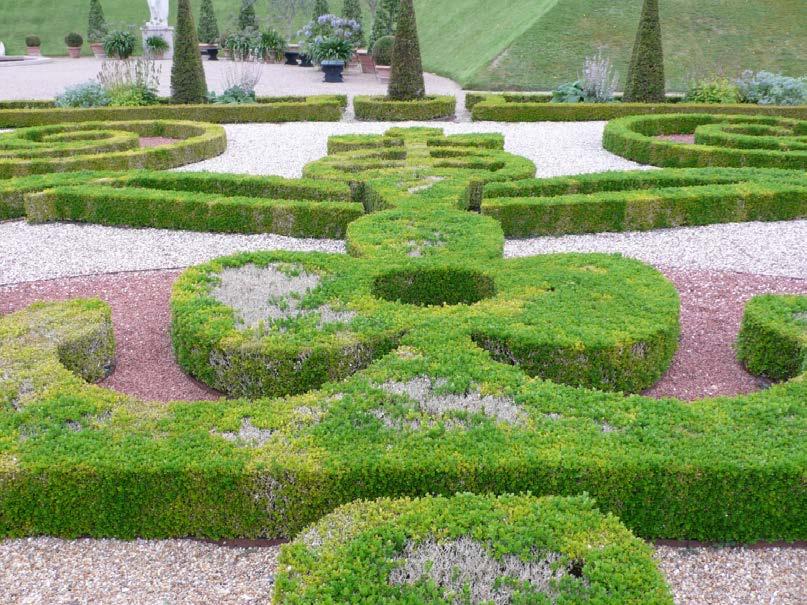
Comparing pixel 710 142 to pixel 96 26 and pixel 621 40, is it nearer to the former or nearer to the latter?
pixel 621 40

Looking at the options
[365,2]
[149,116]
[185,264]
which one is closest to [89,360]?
[185,264]

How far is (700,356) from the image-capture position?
24.3 feet

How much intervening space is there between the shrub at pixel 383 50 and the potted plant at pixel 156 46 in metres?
11.5

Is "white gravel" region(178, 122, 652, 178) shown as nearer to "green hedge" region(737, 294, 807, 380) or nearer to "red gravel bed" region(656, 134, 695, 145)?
"red gravel bed" region(656, 134, 695, 145)

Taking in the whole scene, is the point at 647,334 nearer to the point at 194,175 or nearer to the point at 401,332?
the point at 401,332

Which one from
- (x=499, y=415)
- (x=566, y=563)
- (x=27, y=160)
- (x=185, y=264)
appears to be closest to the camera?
(x=566, y=563)

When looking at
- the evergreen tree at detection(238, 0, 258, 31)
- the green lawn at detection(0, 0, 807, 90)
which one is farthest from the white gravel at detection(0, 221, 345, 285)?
the evergreen tree at detection(238, 0, 258, 31)

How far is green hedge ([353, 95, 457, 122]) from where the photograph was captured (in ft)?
72.0

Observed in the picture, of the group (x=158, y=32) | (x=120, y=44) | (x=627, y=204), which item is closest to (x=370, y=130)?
(x=627, y=204)

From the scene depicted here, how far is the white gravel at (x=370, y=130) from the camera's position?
15.4 metres

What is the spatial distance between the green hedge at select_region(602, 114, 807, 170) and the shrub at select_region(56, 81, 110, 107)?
46.9ft

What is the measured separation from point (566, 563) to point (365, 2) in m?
58.1

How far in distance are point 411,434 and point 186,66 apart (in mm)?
19842

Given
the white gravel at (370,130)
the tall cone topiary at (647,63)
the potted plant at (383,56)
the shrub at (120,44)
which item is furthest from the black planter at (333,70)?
the tall cone topiary at (647,63)
